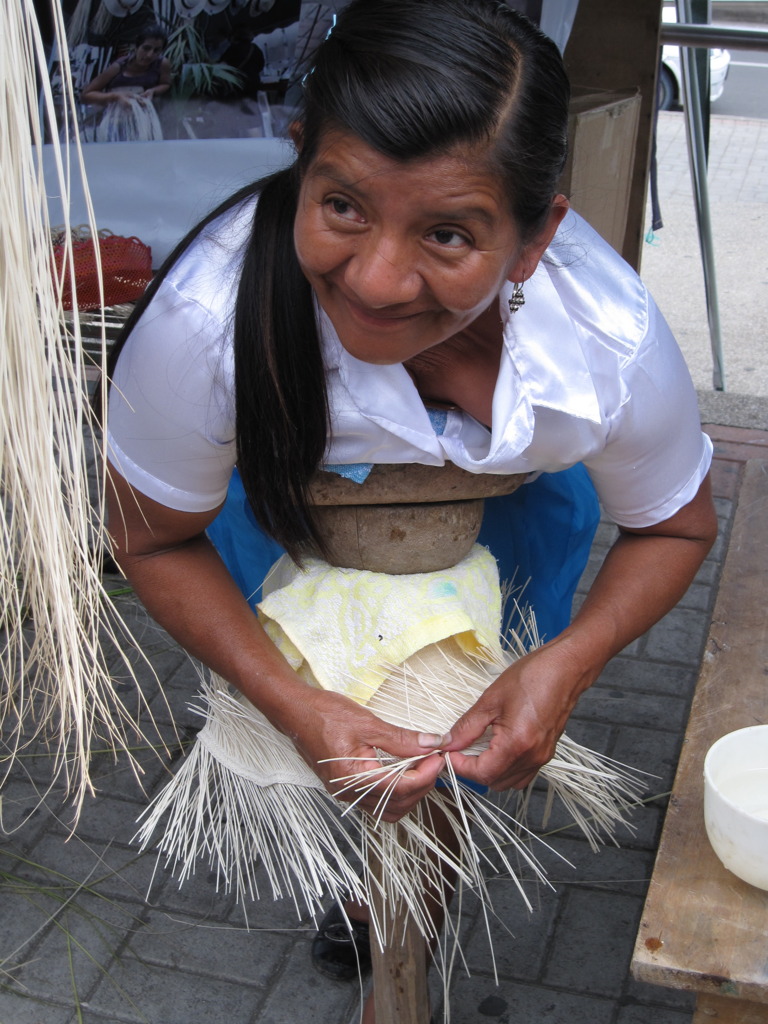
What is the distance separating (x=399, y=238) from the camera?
1.13m

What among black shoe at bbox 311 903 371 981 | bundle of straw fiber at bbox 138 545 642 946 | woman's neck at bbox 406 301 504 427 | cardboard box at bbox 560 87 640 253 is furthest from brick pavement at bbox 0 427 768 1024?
cardboard box at bbox 560 87 640 253

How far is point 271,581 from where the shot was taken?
166 cm

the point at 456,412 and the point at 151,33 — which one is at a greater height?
the point at 151,33

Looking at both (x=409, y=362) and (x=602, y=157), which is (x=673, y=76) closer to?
(x=602, y=157)

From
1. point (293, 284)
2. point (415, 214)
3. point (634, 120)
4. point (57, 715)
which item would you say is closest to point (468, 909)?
point (57, 715)

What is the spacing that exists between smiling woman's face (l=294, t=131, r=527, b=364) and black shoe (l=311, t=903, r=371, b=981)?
119 cm

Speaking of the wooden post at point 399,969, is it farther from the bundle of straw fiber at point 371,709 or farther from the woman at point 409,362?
the woman at point 409,362

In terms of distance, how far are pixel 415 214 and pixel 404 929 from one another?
96 cm

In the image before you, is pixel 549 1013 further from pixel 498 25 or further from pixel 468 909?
pixel 498 25

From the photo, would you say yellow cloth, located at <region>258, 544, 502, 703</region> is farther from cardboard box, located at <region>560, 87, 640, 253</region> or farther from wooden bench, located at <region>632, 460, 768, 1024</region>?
cardboard box, located at <region>560, 87, 640, 253</region>

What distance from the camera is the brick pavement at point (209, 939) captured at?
193cm

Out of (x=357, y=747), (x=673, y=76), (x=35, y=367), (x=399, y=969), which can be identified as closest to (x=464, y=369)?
(x=357, y=747)

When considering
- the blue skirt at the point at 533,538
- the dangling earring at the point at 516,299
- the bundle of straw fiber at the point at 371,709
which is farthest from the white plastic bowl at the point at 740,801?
the dangling earring at the point at 516,299

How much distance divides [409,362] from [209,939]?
120 cm
